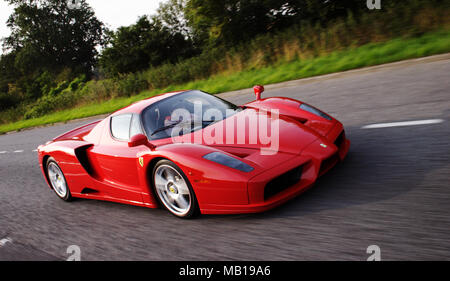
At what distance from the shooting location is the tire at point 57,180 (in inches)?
192

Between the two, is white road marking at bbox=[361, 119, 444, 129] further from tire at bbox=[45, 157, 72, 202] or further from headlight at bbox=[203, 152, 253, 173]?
tire at bbox=[45, 157, 72, 202]

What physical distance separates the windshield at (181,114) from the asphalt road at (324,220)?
0.86 meters

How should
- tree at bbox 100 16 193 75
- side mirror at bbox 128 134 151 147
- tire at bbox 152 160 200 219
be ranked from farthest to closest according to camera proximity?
tree at bbox 100 16 193 75 → side mirror at bbox 128 134 151 147 → tire at bbox 152 160 200 219

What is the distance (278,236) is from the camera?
9.04ft

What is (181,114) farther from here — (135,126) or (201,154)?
(201,154)

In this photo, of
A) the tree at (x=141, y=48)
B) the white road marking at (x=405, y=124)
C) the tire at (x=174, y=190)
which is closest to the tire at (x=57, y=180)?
the tire at (x=174, y=190)

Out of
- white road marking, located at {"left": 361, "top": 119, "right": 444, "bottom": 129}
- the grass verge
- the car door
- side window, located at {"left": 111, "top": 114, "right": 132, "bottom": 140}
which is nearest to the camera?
the car door

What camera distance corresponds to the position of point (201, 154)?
126 inches

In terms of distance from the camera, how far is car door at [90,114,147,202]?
3730mm

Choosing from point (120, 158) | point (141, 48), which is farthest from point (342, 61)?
point (141, 48)

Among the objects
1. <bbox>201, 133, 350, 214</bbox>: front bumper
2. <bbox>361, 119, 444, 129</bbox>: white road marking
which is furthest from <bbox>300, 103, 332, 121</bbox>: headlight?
<bbox>361, 119, 444, 129</bbox>: white road marking

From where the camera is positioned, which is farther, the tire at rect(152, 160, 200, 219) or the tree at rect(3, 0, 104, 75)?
the tree at rect(3, 0, 104, 75)

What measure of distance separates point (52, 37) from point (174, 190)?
2150 inches

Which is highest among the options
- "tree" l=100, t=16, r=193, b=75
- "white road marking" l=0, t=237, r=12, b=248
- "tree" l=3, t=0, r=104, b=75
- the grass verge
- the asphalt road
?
"tree" l=3, t=0, r=104, b=75
